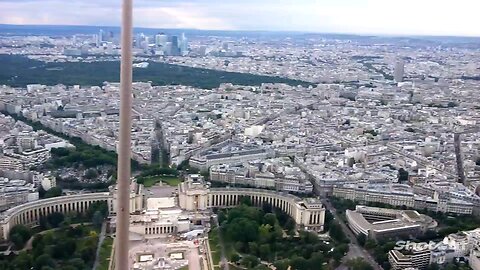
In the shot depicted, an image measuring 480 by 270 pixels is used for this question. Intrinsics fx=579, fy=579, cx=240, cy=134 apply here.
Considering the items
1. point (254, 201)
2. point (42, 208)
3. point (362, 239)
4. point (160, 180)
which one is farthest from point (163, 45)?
point (362, 239)

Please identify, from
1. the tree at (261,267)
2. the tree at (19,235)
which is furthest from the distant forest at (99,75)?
the tree at (261,267)

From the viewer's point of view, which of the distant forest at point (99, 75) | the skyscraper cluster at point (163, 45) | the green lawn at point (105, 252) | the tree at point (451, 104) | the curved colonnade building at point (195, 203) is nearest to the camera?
the green lawn at point (105, 252)

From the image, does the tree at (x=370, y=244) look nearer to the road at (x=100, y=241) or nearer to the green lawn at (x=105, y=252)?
the green lawn at (x=105, y=252)

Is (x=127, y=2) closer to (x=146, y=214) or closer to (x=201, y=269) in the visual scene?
(x=201, y=269)

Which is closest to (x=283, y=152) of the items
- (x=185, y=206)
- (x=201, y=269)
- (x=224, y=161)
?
(x=224, y=161)

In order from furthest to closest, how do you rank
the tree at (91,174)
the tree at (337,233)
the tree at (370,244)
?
1. the tree at (91,174)
2. the tree at (337,233)
3. the tree at (370,244)

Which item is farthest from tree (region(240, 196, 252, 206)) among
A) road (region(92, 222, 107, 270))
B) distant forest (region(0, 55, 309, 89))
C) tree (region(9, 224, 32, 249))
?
distant forest (region(0, 55, 309, 89))

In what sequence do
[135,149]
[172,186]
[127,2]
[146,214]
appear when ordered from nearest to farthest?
[127,2]
[146,214]
[172,186]
[135,149]
